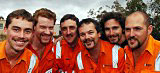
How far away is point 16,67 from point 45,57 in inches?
43.6

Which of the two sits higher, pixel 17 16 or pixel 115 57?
pixel 17 16

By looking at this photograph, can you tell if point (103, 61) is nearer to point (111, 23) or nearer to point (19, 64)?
point (111, 23)

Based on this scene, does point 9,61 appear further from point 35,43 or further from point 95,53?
point 95,53

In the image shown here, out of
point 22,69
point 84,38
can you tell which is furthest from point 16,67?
point 84,38

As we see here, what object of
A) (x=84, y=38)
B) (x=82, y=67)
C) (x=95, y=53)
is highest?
(x=84, y=38)

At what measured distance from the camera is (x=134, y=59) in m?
3.86

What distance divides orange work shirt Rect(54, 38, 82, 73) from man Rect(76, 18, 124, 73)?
1.22 ft

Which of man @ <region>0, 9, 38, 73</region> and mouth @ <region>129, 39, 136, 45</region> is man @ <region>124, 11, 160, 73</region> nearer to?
mouth @ <region>129, 39, 136, 45</region>

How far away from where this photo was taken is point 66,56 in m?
4.94

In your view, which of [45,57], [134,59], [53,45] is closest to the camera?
[134,59]

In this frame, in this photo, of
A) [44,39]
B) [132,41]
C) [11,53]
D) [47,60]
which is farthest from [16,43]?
[132,41]

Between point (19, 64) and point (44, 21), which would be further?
point (44, 21)

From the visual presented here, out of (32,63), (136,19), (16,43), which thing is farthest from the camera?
(32,63)

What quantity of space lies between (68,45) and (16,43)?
1.77 meters
